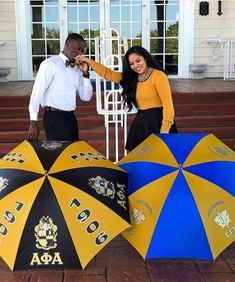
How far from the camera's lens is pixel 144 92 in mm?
3488

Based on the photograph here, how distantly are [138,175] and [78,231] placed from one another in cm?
56

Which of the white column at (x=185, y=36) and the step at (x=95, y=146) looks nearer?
the step at (x=95, y=146)

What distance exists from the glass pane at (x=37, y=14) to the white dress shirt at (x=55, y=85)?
21.2 ft

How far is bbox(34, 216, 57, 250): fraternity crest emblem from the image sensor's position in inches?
102

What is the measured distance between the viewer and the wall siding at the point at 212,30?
9734 mm

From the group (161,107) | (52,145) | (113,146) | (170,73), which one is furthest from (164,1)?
(52,145)

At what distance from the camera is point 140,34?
32.4ft

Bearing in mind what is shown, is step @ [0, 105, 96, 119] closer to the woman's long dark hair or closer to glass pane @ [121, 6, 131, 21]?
the woman's long dark hair

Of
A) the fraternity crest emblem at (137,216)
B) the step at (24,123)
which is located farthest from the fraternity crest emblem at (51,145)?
the step at (24,123)

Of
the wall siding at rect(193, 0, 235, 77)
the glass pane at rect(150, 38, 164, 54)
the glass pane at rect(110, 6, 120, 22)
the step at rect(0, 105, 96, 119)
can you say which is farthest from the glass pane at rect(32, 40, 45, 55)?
the step at rect(0, 105, 96, 119)

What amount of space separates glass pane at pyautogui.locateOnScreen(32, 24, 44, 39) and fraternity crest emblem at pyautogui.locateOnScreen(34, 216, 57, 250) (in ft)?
25.6

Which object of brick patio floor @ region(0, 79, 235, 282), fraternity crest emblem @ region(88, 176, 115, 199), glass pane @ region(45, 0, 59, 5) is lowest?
brick patio floor @ region(0, 79, 235, 282)

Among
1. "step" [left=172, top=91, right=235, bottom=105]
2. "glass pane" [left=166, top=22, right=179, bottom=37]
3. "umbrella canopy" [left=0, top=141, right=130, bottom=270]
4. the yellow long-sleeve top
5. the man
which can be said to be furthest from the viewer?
"glass pane" [left=166, top=22, right=179, bottom=37]

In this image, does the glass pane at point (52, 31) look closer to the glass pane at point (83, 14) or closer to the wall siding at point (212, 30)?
the glass pane at point (83, 14)
